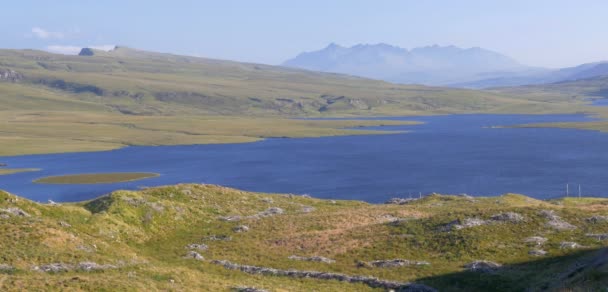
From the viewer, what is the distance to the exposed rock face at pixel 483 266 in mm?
53469

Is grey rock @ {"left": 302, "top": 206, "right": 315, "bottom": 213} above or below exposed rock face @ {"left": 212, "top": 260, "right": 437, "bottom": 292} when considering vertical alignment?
below

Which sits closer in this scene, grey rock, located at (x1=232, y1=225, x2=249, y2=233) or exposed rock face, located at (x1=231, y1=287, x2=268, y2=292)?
exposed rock face, located at (x1=231, y1=287, x2=268, y2=292)

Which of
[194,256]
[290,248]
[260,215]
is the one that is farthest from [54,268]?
[260,215]

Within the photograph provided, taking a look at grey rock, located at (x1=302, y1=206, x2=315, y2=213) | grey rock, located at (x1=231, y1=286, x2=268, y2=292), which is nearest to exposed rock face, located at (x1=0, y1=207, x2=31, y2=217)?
grey rock, located at (x1=231, y1=286, x2=268, y2=292)

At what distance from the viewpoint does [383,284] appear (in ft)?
165

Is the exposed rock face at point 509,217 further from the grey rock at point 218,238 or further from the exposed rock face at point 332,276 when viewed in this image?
the grey rock at point 218,238

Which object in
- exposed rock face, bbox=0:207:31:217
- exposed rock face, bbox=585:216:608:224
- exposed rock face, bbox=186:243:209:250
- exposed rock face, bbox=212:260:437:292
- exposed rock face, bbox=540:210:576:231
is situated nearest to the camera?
exposed rock face, bbox=212:260:437:292

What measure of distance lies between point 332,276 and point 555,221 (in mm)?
29201

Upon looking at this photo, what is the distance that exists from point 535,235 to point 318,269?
24.5 m

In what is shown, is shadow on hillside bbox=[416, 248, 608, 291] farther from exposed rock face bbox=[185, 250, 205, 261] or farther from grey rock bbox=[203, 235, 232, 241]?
grey rock bbox=[203, 235, 232, 241]

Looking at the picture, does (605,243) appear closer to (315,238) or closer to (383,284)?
(383,284)

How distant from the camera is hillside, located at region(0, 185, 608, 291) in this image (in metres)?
47.7

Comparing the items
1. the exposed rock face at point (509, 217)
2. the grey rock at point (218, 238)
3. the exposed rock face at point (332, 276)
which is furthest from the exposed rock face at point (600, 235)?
the grey rock at point (218, 238)

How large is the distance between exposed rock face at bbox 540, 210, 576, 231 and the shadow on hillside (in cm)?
965
